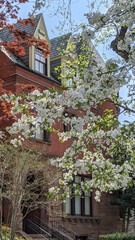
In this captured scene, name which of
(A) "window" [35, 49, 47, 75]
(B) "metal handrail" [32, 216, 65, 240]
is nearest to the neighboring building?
(A) "window" [35, 49, 47, 75]

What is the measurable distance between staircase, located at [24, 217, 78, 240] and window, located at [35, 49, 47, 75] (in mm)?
8329

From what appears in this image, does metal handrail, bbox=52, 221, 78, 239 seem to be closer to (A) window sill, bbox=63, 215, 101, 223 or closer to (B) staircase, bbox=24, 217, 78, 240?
(B) staircase, bbox=24, 217, 78, 240

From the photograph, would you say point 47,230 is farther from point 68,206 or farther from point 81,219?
point 81,219

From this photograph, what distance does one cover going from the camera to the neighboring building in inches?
774

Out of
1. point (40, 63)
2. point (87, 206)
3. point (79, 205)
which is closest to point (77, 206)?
point (79, 205)

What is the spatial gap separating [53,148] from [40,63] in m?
5.08

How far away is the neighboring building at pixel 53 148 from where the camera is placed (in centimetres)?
1966

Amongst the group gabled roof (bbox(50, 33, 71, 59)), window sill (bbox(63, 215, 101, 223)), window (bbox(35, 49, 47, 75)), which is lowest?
window sill (bbox(63, 215, 101, 223))

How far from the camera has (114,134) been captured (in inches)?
336

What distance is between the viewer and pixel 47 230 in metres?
19.2

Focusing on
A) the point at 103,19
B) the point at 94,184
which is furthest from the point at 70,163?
the point at 103,19

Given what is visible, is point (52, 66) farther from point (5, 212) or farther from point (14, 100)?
point (14, 100)

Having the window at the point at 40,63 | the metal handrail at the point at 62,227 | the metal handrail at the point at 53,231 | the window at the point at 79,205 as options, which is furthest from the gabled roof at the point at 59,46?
the metal handrail at the point at 53,231

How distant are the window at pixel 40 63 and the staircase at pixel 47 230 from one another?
8329 mm
